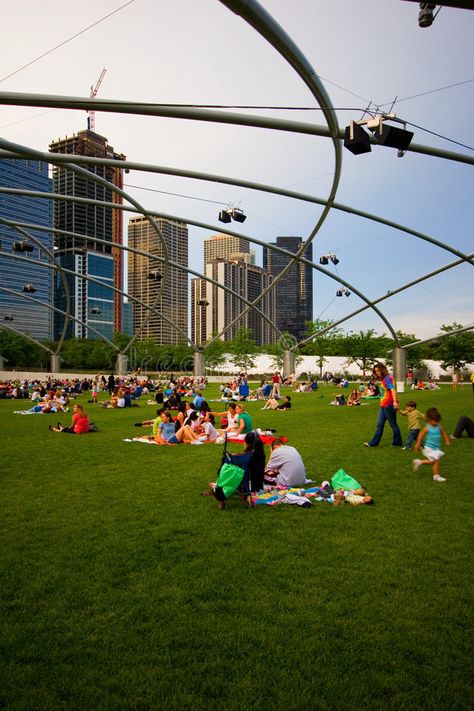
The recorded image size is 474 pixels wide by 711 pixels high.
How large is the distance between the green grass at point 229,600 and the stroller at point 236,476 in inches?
11.7

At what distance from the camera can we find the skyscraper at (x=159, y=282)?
146625mm

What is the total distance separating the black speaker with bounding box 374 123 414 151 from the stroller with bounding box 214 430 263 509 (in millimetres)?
7871

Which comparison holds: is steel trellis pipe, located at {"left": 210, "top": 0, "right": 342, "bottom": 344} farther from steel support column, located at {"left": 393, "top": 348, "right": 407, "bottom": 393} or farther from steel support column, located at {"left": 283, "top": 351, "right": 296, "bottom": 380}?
steel support column, located at {"left": 283, "top": 351, "right": 296, "bottom": 380}

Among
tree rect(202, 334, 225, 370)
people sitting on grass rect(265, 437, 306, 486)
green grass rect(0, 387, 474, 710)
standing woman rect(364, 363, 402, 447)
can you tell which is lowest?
green grass rect(0, 387, 474, 710)

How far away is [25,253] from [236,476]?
113m

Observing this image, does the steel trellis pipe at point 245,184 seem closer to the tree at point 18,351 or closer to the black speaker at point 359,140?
the black speaker at point 359,140

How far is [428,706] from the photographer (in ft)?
10.2

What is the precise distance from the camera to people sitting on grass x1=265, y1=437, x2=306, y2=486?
8.48 m

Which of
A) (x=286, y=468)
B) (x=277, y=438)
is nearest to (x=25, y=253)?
(x=277, y=438)

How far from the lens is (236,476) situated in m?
7.50

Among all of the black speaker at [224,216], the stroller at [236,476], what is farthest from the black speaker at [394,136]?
the black speaker at [224,216]

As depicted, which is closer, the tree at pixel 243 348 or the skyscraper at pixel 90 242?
the tree at pixel 243 348

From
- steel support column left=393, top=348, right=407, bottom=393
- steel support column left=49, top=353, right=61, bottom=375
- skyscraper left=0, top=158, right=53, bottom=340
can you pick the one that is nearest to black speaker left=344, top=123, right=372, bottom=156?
steel support column left=393, top=348, right=407, bottom=393

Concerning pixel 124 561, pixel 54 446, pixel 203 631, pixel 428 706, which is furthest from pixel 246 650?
pixel 54 446
